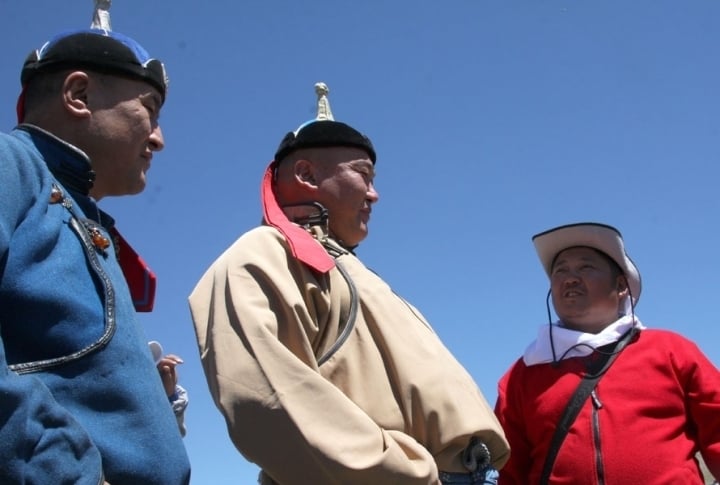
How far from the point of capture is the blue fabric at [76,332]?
213cm

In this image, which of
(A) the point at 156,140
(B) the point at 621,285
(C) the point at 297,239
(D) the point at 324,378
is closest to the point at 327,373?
(D) the point at 324,378

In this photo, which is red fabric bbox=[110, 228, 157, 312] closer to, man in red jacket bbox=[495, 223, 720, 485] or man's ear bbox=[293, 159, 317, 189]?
man's ear bbox=[293, 159, 317, 189]

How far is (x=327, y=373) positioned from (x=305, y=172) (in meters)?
1.23

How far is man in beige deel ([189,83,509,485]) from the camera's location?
2859 millimetres

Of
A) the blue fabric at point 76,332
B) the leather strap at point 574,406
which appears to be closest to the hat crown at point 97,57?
the blue fabric at point 76,332

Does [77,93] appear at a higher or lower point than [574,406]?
higher

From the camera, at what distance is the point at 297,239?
3469 mm

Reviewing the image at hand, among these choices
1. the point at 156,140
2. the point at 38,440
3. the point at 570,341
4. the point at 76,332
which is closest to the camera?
the point at 38,440

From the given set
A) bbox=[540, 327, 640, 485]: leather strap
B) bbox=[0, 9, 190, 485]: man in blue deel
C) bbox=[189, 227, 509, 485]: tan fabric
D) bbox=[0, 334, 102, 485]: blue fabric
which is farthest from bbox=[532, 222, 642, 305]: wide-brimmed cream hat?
bbox=[0, 334, 102, 485]: blue fabric

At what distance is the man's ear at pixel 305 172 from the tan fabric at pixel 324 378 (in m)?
0.61

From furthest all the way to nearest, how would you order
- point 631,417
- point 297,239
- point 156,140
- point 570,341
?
point 570,341 → point 631,417 → point 297,239 → point 156,140

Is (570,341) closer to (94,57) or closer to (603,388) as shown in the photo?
(603,388)

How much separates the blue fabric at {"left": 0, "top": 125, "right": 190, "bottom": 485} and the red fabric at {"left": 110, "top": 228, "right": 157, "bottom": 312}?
61cm

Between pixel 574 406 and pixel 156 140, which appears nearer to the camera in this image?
pixel 156 140
